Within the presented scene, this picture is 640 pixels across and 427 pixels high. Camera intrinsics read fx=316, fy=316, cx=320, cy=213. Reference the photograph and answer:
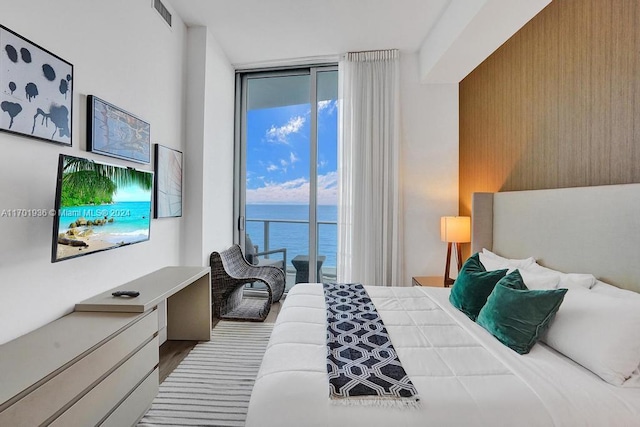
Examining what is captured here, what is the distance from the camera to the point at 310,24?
3131 millimetres

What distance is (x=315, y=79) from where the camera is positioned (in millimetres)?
4031

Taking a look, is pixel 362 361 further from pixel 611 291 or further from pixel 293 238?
pixel 293 238

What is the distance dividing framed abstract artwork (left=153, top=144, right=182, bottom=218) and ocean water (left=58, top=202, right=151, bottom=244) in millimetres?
343

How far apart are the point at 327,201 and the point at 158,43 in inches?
94.6

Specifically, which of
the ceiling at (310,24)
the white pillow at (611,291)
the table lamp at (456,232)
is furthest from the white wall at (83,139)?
the white pillow at (611,291)

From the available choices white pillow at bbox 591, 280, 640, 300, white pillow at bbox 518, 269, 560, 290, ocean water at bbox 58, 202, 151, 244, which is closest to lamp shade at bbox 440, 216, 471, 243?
white pillow at bbox 518, 269, 560, 290

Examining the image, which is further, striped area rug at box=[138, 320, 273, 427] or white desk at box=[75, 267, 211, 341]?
white desk at box=[75, 267, 211, 341]

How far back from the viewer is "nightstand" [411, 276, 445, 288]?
3250mm

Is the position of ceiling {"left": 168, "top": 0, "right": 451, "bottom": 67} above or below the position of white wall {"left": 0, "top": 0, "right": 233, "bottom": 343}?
above

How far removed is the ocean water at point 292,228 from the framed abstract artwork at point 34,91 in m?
2.65

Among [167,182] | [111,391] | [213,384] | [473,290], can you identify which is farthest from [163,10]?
[473,290]

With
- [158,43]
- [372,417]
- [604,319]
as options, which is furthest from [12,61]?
[604,319]

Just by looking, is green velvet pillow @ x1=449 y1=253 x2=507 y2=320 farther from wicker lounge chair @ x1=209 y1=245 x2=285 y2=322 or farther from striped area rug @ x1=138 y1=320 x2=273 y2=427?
wicker lounge chair @ x1=209 y1=245 x2=285 y2=322

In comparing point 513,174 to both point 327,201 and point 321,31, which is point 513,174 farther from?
point 321,31
